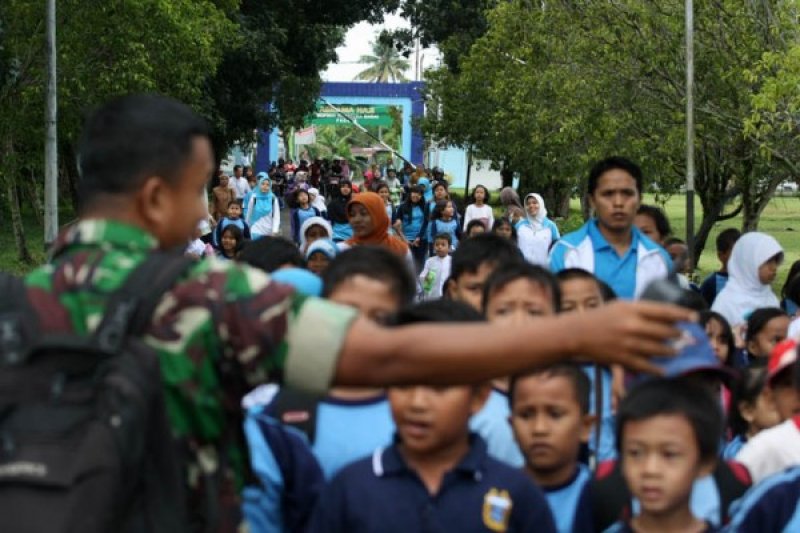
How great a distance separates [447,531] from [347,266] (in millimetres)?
1271

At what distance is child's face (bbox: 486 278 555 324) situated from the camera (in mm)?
5398

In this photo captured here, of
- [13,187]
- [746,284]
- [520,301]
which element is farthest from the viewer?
[13,187]

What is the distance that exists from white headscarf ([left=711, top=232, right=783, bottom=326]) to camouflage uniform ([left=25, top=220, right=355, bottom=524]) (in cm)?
650

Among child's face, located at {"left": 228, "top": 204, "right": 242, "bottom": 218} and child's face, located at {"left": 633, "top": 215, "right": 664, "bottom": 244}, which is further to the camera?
child's face, located at {"left": 228, "top": 204, "right": 242, "bottom": 218}

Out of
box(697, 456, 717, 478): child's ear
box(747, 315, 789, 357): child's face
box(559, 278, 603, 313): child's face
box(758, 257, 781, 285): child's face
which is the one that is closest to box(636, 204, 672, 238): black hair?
box(758, 257, 781, 285): child's face

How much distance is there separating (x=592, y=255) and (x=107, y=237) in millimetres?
4776

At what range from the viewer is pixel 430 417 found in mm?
4020

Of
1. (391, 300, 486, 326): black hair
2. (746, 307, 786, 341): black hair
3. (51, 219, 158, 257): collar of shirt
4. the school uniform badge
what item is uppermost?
(51, 219, 158, 257): collar of shirt

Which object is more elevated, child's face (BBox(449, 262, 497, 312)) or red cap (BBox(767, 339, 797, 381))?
child's face (BBox(449, 262, 497, 312))

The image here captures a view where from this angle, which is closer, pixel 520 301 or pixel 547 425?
pixel 547 425

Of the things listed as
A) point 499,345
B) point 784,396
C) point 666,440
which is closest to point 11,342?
point 499,345

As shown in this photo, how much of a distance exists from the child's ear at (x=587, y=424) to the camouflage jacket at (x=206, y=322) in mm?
2089

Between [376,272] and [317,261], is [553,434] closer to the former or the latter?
[376,272]

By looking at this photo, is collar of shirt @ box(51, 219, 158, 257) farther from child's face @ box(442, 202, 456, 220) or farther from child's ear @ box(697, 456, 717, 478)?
child's face @ box(442, 202, 456, 220)
